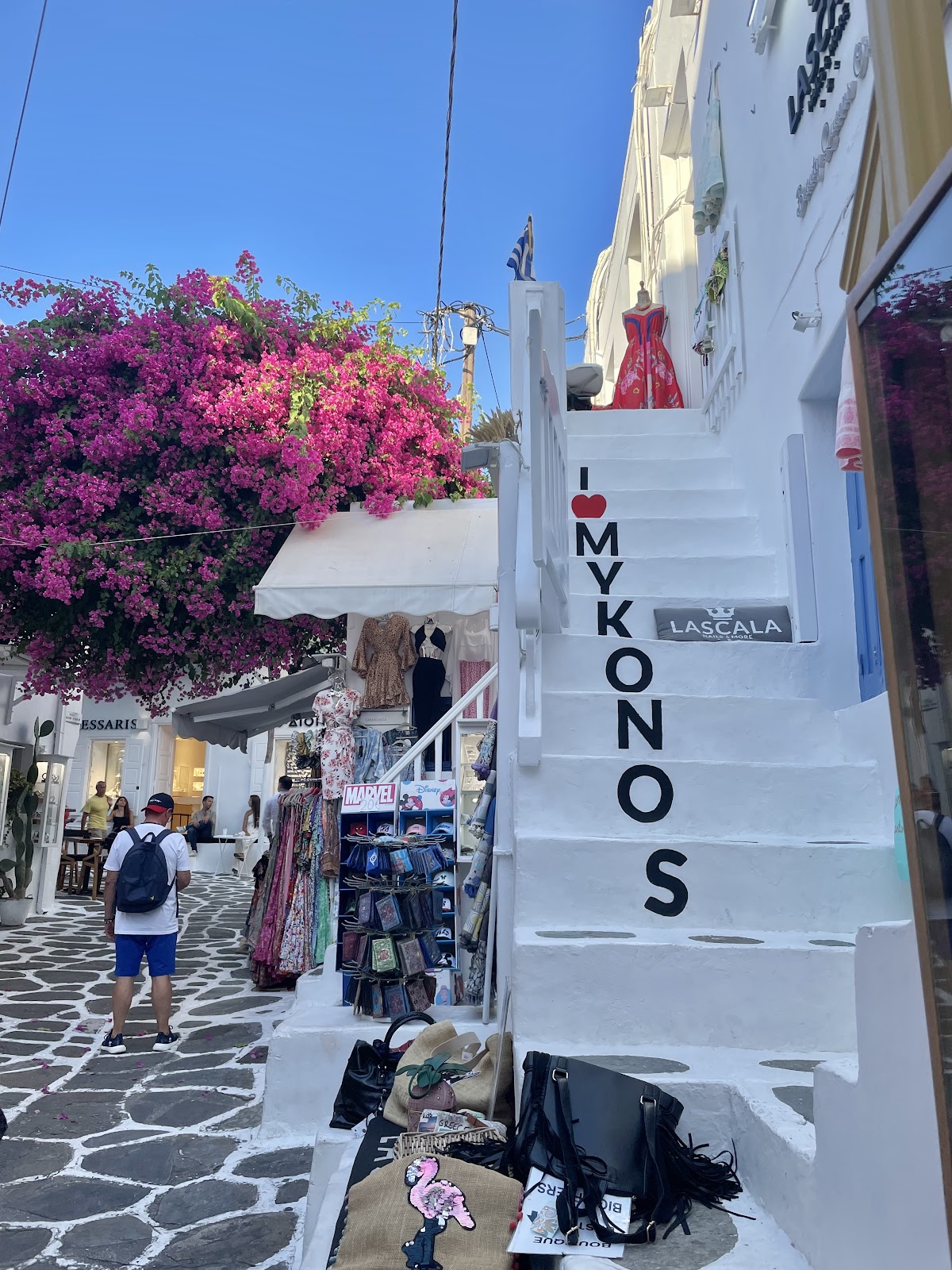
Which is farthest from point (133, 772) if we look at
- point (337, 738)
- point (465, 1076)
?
point (465, 1076)

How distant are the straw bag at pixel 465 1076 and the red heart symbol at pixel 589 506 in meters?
3.31

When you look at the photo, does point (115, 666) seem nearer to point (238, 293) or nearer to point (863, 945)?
point (238, 293)

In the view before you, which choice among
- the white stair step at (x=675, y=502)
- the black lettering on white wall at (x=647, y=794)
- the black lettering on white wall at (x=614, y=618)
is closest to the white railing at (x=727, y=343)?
the white stair step at (x=675, y=502)

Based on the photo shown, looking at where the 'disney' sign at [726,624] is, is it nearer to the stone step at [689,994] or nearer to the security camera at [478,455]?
the security camera at [478,455]

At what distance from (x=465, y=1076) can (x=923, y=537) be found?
2.45 meters

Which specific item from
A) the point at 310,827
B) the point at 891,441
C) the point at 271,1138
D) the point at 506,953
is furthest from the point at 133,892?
the point at 891,441

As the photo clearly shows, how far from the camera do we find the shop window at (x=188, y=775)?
2395cm

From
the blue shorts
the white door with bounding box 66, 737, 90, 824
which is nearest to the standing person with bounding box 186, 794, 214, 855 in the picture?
the white door with bounding box 66, 737, 90, 824

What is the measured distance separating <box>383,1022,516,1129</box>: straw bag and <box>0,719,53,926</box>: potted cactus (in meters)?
10.9

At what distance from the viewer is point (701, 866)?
321cm

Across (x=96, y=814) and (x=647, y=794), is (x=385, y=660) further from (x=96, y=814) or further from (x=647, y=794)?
(x=96, y=814)

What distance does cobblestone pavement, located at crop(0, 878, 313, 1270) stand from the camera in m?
3.67

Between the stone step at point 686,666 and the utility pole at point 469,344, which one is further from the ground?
the utility pole at point 469,344

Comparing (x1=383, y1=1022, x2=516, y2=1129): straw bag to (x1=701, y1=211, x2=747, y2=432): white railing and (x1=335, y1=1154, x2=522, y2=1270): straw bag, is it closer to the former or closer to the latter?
(x1=335, y1=1154, x2=522, y2=1270): straw bag
